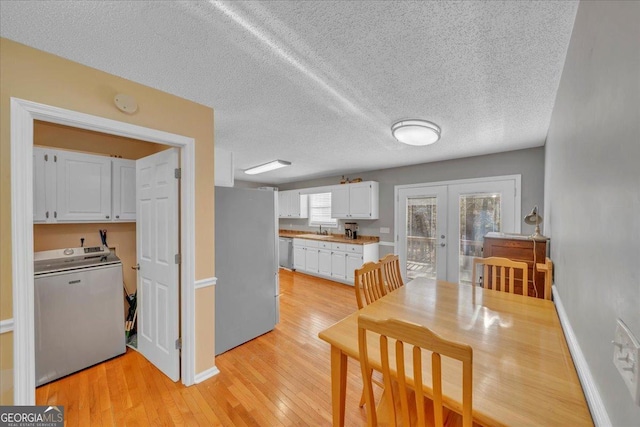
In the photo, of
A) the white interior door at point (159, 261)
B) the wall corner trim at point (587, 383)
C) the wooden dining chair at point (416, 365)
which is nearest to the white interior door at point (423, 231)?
the wall corner trim at point (587, 383)

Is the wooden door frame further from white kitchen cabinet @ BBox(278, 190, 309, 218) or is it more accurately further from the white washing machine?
white kitchen cabinet @ BBox(278, 190, 309, 218)

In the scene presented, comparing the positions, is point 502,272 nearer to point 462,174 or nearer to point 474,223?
point 474,223

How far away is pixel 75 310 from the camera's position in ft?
7.01

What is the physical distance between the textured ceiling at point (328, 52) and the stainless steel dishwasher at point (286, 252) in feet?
12.6

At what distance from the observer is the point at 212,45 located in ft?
4.29

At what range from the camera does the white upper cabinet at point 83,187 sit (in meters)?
2.23

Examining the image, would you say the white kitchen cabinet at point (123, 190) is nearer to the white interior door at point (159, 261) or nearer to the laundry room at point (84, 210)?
the laundry room at point (84, 210)

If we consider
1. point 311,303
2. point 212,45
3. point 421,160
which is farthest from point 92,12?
point 421,160

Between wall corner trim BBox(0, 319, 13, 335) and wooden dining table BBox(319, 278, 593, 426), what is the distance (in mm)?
1612

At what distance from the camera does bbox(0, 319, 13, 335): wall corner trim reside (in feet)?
4.08

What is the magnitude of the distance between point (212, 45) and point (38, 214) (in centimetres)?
221

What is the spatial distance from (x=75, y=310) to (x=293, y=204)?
4.53m

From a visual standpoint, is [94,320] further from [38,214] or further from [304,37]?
[304,37]

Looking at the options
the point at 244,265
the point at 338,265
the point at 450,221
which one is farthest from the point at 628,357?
Result: the point at 338,265
